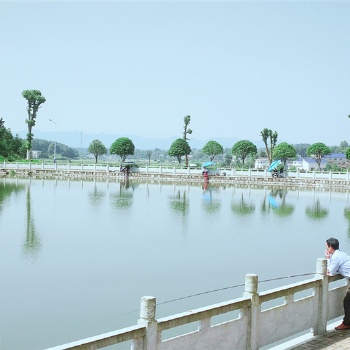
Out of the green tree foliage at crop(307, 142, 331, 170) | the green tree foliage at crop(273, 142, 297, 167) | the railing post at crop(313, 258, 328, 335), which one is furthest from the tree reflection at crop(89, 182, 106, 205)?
the green tree foliage at crop(307, 142, 331, 170)

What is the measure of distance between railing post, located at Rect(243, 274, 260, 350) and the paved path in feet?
2.31

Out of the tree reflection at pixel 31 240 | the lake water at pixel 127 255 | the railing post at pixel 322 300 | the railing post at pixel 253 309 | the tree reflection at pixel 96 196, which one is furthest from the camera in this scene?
the tree reflection at pixel 96 196

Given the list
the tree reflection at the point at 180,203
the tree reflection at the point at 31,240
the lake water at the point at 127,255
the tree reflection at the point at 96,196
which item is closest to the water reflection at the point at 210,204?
the lake water at the point at 127,255

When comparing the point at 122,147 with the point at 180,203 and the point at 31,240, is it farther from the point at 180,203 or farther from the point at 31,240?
the point at 31,240

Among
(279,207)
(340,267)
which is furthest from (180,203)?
(340,267)

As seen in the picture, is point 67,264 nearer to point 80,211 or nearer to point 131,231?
point 131,231

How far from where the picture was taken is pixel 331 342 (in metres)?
6.53

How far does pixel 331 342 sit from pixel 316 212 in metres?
22.8

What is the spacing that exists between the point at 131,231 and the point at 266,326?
14.2 m

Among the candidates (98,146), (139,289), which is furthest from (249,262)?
(98,146)

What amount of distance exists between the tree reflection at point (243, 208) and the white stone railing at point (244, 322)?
20.5 m

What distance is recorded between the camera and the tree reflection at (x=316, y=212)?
2640 cm

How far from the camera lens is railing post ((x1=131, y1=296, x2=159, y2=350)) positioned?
15.6ft

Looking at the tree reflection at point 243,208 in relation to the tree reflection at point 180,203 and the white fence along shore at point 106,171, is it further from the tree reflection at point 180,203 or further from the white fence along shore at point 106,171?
the white fence along shore at point 106,171
